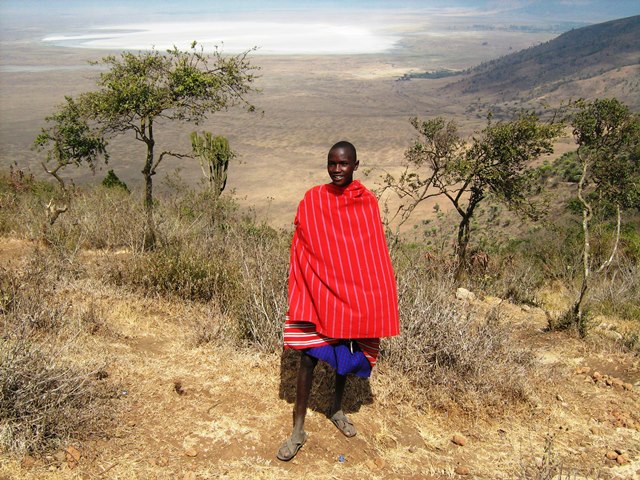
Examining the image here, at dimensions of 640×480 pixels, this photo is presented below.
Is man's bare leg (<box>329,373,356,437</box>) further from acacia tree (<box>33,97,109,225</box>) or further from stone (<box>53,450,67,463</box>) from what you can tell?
acacia tree (<box>33,97,109,225</box>)

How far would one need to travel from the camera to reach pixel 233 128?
174ft

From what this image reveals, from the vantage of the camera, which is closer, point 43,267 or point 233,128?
point 43,267

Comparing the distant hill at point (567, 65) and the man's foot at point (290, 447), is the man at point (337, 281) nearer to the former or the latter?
the man's foot at point (290, 447)

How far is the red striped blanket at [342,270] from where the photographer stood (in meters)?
2.72

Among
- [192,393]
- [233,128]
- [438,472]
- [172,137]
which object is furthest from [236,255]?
[233,128]

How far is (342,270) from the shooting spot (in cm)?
274

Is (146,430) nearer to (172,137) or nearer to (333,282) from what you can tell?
(333,282)

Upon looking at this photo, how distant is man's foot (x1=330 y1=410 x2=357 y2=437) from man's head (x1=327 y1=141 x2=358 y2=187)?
4.35ft

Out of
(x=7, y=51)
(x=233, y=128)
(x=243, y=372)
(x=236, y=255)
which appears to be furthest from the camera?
(x=7, y=51)

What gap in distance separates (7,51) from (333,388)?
12265cm

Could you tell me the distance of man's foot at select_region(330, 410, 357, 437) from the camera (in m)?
2.97

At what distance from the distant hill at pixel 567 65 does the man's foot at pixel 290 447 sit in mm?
76058

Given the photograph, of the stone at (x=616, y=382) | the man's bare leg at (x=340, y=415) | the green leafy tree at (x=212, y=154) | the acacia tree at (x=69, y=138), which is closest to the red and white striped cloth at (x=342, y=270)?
the man's bare leg at (x=340, y=415)

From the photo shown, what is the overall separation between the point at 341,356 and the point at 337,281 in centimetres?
41
